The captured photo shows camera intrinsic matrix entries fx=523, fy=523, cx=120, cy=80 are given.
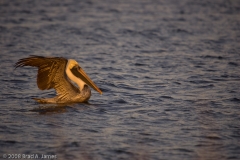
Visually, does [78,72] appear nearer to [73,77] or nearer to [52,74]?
[73,77]

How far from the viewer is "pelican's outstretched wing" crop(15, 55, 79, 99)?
908 centimetres

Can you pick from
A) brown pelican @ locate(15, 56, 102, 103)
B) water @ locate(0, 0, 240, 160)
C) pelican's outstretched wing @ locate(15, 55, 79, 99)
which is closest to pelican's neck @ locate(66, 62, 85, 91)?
brown pelican @ locate(15, 56, 102, 103)

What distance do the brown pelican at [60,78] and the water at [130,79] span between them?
0.28 m

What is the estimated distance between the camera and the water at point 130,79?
717cm

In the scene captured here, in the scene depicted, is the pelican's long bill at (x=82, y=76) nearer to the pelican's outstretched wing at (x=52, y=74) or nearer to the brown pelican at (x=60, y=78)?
the brown pelican at (x=60, y=78)

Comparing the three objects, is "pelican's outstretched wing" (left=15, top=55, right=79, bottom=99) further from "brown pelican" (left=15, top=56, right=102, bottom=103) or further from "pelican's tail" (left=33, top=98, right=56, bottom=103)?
"pelican's tail" (left=33, top=98, right=56, bottom=103)

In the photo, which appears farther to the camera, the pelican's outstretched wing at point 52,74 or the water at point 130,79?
A: the pelican's outstretched wing at point 52,74

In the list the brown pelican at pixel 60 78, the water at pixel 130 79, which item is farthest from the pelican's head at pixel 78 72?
the water at pixel 130 79

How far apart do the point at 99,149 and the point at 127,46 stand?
26.5 feet

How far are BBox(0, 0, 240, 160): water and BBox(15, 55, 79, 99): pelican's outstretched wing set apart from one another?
37 cm

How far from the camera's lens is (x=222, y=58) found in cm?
1312

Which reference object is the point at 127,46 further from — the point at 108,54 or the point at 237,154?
the point at 237,154

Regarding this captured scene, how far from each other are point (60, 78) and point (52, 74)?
18 cm

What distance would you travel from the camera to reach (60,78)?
30.8 ft
